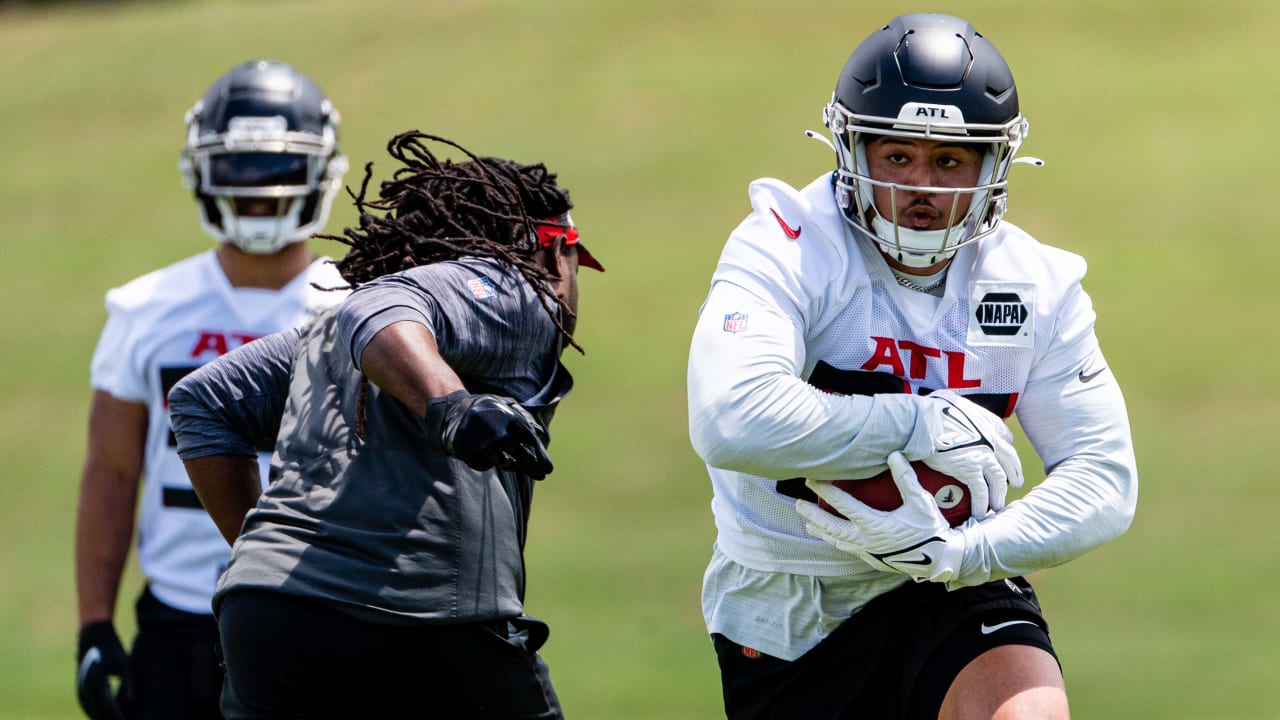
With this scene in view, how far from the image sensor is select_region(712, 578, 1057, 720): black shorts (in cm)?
364

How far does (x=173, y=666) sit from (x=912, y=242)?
266 centimetres

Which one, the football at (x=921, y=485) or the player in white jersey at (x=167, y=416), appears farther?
the player in white jersey at (x=167, y=416)

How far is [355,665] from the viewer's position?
11.3ft

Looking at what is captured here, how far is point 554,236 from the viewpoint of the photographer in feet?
12.9

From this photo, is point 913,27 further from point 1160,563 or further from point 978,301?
point 1160,563

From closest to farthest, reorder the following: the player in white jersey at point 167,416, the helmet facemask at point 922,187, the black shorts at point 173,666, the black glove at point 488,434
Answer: the black glove at point 488,434
the helmet facemask at point 922,187
the black shorts at point 173,666
the player in white jersey at point 167,416

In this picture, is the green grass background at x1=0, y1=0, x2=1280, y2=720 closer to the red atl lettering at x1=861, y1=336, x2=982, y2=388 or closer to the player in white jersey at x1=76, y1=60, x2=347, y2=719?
the player in white jersey at x1=76, y1=60, x2=347, y2=719

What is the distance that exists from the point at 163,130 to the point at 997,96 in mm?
21543

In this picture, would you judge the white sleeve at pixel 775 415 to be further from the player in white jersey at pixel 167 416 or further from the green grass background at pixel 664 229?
the green grass background at pixel 664 229

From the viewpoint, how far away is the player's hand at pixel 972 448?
3436 mm

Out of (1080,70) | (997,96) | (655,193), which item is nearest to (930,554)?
(997,96)

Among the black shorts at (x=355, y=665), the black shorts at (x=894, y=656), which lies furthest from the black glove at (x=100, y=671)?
the black shorts at (x=894, y=656)

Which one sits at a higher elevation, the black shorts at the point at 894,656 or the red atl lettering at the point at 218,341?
the red atl lettering at the point at 218,341

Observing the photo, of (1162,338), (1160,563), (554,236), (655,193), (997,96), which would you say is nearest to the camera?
(997,96)
